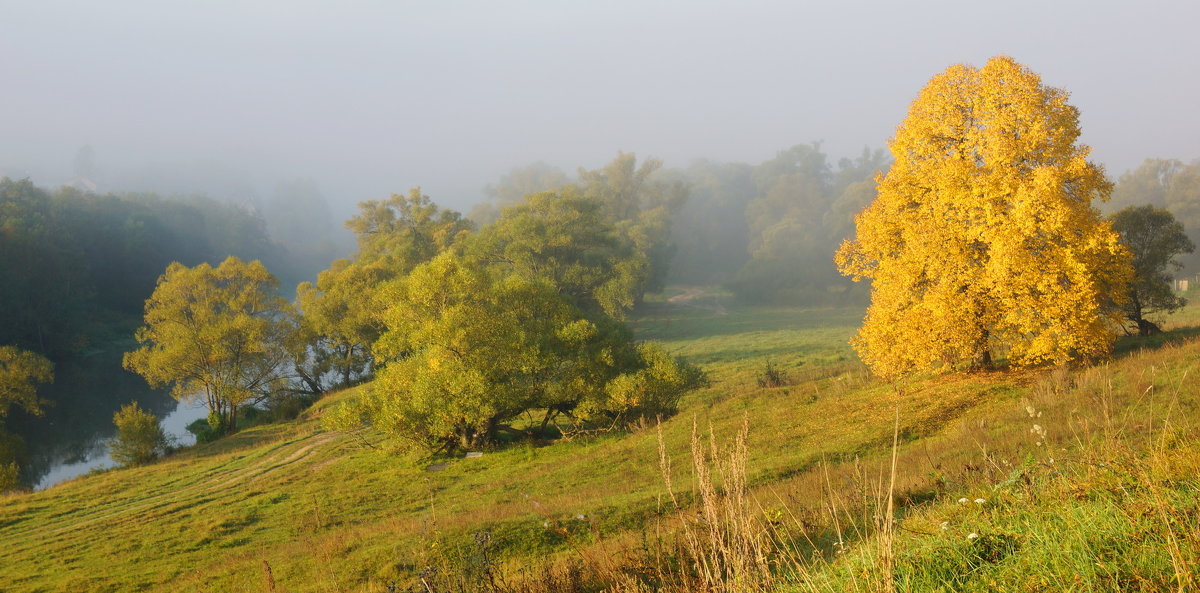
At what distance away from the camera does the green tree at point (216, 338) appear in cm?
4162

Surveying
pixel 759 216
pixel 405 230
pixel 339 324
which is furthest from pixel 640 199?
pixel 339 324

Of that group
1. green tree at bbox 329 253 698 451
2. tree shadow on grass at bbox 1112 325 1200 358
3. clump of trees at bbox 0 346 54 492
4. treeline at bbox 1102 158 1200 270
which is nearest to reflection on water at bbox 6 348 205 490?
clump of trees at bbox 0 346 54 492

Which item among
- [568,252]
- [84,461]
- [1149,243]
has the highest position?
[568,252]

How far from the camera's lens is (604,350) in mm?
27891

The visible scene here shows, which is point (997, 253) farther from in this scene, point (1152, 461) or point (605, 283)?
point (605, 283)

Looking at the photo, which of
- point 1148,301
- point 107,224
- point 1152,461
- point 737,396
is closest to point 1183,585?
point 1152,461

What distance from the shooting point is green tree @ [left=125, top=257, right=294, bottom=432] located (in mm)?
41625

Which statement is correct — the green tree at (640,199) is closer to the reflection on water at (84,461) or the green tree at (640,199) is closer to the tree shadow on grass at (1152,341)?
the reflection on water at (84,461)

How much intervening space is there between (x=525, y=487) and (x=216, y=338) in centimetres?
3263

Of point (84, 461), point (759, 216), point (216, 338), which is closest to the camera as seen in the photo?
point (84, 461)

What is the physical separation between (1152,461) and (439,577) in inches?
333

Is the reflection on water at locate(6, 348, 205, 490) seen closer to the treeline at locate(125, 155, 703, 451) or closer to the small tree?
the small tree

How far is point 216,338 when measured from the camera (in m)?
41.8

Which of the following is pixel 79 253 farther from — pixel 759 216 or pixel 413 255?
pixel 759 216
